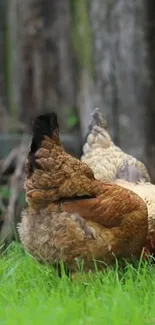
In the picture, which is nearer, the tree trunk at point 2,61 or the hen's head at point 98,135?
the hen's head at point 98,135

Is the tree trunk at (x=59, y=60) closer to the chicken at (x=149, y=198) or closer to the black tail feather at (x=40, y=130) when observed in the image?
the chicken at (x=149, y=198)

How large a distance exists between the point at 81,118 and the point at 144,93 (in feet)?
4.21

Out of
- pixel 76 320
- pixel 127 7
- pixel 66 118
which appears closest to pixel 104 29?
pixel 127 7

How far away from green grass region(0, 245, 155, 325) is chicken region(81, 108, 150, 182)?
4.24ft

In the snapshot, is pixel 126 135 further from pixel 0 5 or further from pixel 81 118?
pixel 0 5

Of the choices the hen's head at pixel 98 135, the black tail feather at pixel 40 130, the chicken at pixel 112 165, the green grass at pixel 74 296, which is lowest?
the green grass at pixel 74 296

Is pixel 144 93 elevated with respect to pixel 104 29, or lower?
lower

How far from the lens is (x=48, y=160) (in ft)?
17.9

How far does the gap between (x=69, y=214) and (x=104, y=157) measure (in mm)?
1810

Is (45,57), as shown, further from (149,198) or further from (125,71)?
→ (149,198)

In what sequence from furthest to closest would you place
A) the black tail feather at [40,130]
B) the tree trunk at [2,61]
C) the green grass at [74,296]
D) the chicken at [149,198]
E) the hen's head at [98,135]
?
the tree trunk at [2,61]
the hen's head at [98,135]
the chicken at [149,198]
the black tail feather at [40,130]
the green grass at [74,296]

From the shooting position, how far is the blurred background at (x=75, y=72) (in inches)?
325

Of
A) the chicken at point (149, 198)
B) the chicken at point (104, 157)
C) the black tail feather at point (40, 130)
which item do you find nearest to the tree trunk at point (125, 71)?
the chicken at point (104, 157)

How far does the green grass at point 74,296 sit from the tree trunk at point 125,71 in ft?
8.67
